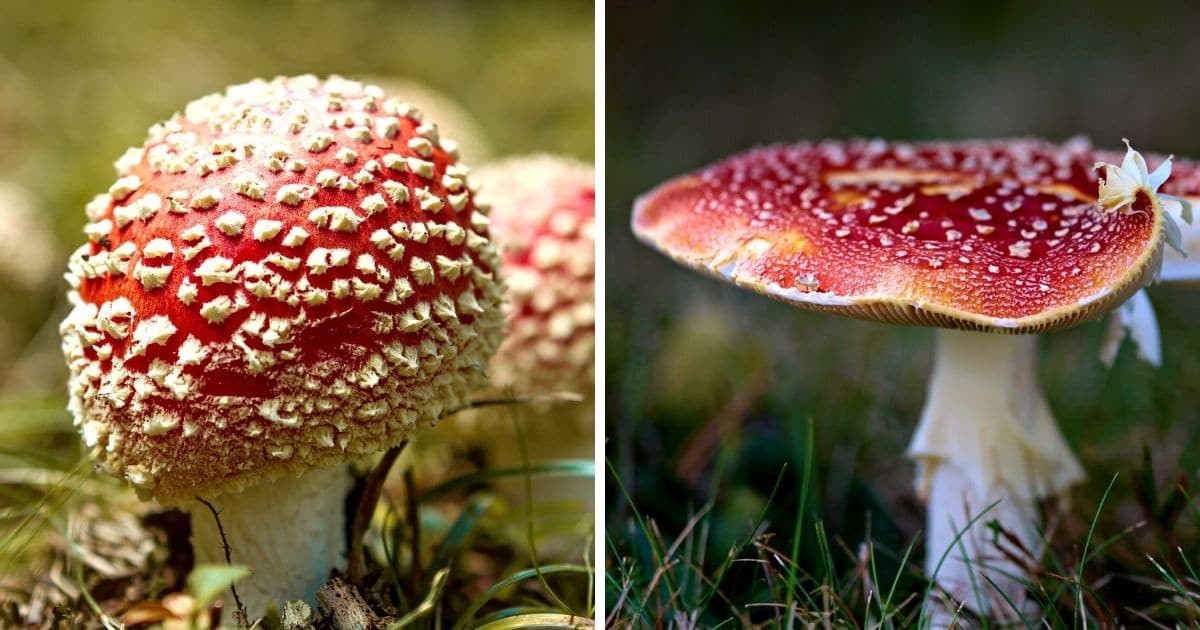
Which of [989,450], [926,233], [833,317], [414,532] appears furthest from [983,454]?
[833,317]

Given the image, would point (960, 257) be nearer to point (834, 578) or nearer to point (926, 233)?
point (926, 233)

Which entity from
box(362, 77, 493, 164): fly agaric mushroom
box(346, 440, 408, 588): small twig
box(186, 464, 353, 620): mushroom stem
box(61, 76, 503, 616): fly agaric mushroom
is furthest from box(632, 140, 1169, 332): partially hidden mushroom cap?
box(362, 77, 493, 164): fly agaric mushroom

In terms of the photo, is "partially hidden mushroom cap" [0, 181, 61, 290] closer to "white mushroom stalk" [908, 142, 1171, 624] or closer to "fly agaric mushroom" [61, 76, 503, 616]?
"fly agaric mushroom" [61, 76, 503, 616]

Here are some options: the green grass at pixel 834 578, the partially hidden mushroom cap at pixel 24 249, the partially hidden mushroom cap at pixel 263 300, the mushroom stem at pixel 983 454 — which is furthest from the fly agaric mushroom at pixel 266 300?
the partially hidden mushroom cap at pixel 24 249

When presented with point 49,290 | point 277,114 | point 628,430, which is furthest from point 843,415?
point 49,290

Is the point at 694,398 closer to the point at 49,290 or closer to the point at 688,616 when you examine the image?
the point at 688,616

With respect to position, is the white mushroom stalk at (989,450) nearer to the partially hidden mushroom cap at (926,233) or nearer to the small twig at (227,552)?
the partially hidden mushroom cap at (926,233)
